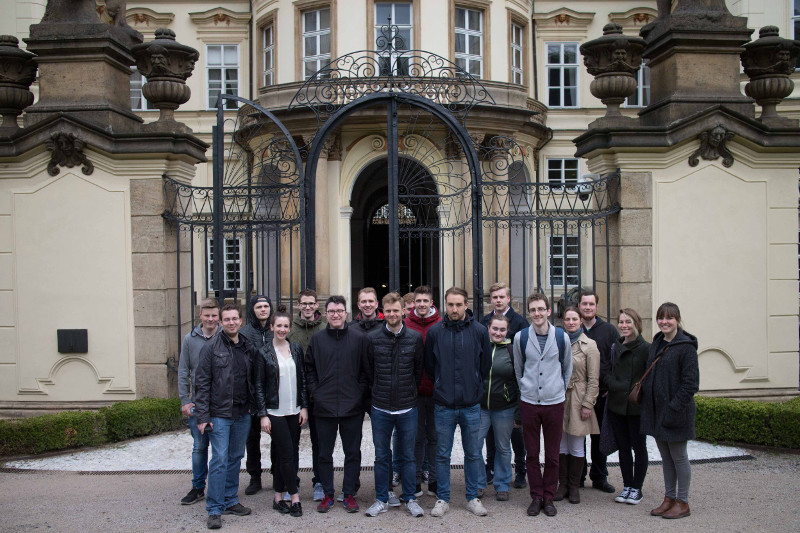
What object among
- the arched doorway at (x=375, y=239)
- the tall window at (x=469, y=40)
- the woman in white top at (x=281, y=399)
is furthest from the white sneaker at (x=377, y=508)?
the tall window at (x=469, y=40)

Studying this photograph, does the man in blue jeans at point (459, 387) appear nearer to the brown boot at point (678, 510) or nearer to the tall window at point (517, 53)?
the brown boot at point (678, 510)

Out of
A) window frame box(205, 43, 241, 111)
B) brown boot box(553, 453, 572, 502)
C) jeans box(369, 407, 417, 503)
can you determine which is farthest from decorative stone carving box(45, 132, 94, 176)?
window frame box(205, 43, 241, 111)

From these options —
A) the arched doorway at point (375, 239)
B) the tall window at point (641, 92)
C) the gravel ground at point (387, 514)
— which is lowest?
the gravel ground at point (387, 514)

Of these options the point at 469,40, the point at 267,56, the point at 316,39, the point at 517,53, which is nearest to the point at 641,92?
the point at 517,53

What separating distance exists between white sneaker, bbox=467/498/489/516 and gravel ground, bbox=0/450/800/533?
5cm

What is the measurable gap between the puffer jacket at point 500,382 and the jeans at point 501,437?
67 millimetres

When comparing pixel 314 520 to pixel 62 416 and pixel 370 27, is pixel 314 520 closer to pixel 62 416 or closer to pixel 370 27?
pixel 62 416

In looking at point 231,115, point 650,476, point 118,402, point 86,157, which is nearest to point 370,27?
point 231,115

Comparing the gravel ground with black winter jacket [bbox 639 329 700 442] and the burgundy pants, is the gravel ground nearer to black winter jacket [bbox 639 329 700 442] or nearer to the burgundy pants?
the burgundy pants

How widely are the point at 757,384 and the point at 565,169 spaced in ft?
43.5

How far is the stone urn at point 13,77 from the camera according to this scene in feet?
27.5

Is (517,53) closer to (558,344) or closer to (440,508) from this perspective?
(558,344)

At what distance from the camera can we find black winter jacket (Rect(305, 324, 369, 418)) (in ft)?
18.5

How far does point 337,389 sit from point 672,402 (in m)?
2.57
